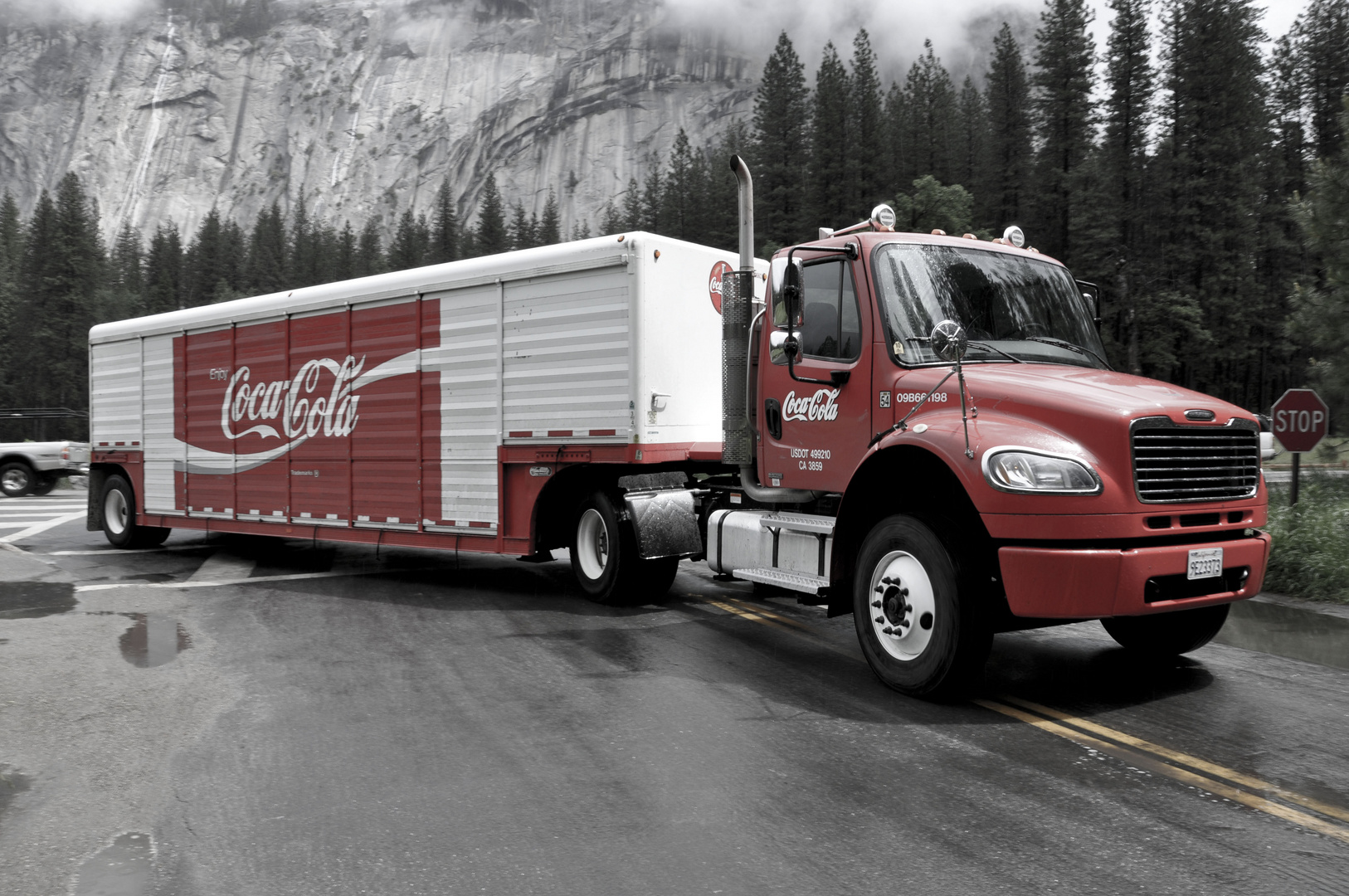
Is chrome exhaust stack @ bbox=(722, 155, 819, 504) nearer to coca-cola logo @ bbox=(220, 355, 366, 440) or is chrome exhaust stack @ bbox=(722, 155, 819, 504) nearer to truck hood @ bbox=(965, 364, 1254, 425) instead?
truck hood @ bbox=(965, 364, 1254, 425)

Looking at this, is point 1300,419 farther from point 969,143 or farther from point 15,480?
point 969,143

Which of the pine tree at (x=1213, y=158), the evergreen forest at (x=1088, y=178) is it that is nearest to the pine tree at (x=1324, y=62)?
the evergreen forest at (x=1088, y=178)

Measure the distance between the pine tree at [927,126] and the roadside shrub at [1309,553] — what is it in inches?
2504

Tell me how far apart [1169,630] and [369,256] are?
11463cm

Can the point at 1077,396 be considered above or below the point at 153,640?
above

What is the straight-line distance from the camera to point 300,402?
39.7 feet

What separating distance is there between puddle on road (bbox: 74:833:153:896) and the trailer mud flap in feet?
17.0

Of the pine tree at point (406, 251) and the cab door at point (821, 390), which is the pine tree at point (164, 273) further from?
the cab door at point (821, 390)

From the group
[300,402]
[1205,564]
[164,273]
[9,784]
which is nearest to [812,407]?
[1205,564]

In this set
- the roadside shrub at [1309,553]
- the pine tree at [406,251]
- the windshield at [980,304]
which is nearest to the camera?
the windshield at [980,304]

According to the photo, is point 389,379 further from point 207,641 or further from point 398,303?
point 207,641

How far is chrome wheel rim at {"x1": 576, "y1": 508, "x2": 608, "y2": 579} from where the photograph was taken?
9540 mm

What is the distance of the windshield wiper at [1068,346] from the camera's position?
6789 mm

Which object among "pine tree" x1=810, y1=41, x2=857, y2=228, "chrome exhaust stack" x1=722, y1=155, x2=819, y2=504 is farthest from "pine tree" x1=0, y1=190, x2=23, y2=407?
"chrome exhaust stack" x1=722, y1=155, x2=819, y2=504
